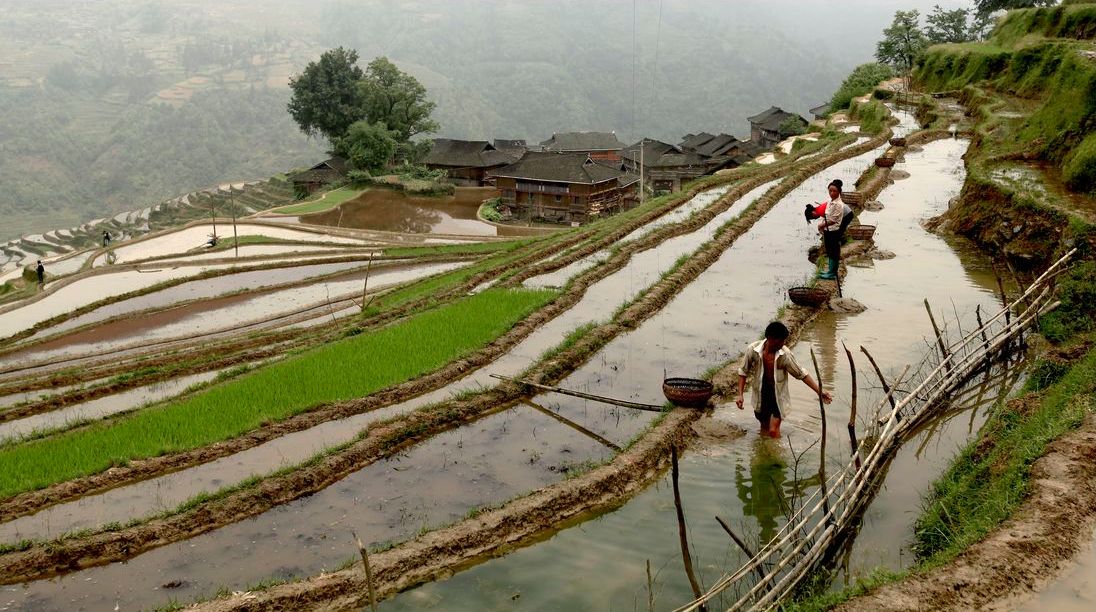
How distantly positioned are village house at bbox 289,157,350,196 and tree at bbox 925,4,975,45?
42.0 metres

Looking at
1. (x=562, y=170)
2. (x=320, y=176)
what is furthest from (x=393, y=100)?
(x=562, y=170)

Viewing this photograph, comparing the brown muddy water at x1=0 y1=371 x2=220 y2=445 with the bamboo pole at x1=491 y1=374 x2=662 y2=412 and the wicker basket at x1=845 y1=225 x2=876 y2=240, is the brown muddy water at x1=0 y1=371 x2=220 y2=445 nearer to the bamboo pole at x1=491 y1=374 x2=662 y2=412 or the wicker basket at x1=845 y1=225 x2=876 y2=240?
the bamboo pole at x1=491 y1=374 x2=662 y2=412

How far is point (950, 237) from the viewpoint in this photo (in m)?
16.0

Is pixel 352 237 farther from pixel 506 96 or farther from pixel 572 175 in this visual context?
pixel 506 96

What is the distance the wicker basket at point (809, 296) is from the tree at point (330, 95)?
49.4 m

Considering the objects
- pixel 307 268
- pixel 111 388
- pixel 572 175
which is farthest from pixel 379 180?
pixel 111 388

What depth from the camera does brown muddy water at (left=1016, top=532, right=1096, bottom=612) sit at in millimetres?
5004

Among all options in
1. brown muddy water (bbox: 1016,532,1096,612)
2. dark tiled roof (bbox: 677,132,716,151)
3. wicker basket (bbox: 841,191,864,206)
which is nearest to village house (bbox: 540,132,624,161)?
dark tiled roof (bbox: 677,132,716,151)

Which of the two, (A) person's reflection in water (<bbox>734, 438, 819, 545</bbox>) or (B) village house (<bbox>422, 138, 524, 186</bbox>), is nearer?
(A) person's reflection in water (<bbox>734, 438, 819, 545</bbox>)

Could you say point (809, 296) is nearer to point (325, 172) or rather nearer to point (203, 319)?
point (203, 319)

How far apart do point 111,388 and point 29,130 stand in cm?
12298

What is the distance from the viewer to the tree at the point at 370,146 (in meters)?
51.6

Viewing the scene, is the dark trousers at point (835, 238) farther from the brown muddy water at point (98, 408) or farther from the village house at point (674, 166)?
the village house at point (674, 166)

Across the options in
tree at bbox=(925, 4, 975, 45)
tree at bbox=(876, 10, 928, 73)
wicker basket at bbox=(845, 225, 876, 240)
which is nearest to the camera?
wicker basket at bbox=(845, 225, 876, 240)
